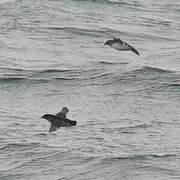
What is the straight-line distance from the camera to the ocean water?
1426 centimetres

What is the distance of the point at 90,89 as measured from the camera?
715 inches

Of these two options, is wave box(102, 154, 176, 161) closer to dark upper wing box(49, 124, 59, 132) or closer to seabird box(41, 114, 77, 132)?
dark upper wing box(49, 124, 59, 132)

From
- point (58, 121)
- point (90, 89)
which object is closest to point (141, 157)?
point (58, 121)

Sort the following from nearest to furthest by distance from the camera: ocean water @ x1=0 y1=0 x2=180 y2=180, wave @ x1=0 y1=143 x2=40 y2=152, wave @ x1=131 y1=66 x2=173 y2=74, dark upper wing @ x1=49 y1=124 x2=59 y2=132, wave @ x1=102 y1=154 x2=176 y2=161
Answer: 1. ocean water @ x1=0 y1=0 x2=180 y2=180
2. wave @ x1=102 y1=154 x2=176 y2=161
3. wave @ x1=0 y1=143 x2=40 y2=152
4. dark upper wing @ x1=49 y1=124 x2=59 y2=132
5. wave @ x1=131 y1=66 x2=173 y2=74

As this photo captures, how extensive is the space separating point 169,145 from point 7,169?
2.66 meters

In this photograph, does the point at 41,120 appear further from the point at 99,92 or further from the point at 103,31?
the point at 103,31

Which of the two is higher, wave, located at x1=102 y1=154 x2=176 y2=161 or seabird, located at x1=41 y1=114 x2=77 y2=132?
seabird, located at x1=41 y1=114 x2=77 y2=132

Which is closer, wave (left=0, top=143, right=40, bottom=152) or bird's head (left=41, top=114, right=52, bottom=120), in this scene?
wave (left=0, top=143, right=40, bottom=152)

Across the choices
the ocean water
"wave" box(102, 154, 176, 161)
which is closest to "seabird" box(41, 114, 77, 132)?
the ocean water

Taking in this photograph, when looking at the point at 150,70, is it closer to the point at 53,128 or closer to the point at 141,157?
the point at 53,128

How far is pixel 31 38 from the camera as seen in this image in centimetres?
2155

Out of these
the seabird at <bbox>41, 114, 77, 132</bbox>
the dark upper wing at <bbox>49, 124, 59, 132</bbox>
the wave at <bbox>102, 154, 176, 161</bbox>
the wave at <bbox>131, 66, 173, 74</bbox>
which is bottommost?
the wave at <bbox>102, 154, 176, 161</bbox>

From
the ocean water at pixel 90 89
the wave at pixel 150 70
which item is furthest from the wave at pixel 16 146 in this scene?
the wave at pixel 150 70

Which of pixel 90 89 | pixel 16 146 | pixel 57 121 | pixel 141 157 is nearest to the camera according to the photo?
pixel 141 157
